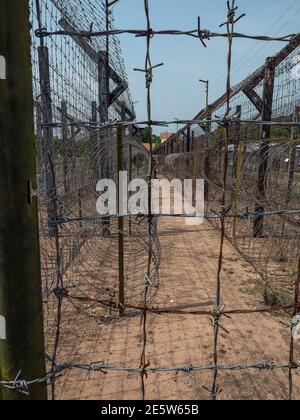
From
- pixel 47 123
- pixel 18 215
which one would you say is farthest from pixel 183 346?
pixel 18 215

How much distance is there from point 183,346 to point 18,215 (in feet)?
7.33

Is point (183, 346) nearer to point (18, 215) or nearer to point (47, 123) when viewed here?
point (47, 123)

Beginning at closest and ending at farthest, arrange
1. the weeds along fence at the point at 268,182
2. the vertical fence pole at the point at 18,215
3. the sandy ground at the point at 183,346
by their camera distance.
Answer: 1. the vertical fence pole at the point at 18,215
2. the sandy ground at the point at 183,346
3. the weeds along fence at the point at 268,182

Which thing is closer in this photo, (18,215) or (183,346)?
(18,215)

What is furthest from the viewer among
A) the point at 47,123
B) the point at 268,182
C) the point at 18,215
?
the point at 268,182

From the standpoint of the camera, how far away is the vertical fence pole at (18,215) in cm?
111

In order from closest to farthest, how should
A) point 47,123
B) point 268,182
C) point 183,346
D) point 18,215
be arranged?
1. point 18,215
2. point 47,123
3. point 183,346
4. point 268,182

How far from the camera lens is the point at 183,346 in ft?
9.93

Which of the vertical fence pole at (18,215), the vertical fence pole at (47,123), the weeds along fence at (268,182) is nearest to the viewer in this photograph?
the vertical fence pole at (18,215)

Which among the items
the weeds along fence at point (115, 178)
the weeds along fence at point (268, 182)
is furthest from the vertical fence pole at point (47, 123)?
the weeds along fence at point (268, 182)

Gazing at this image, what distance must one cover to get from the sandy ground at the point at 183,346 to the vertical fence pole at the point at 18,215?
130 cm

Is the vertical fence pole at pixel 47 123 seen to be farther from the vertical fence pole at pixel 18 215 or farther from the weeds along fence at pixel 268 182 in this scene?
the weeds along fence at pixel 268 182
